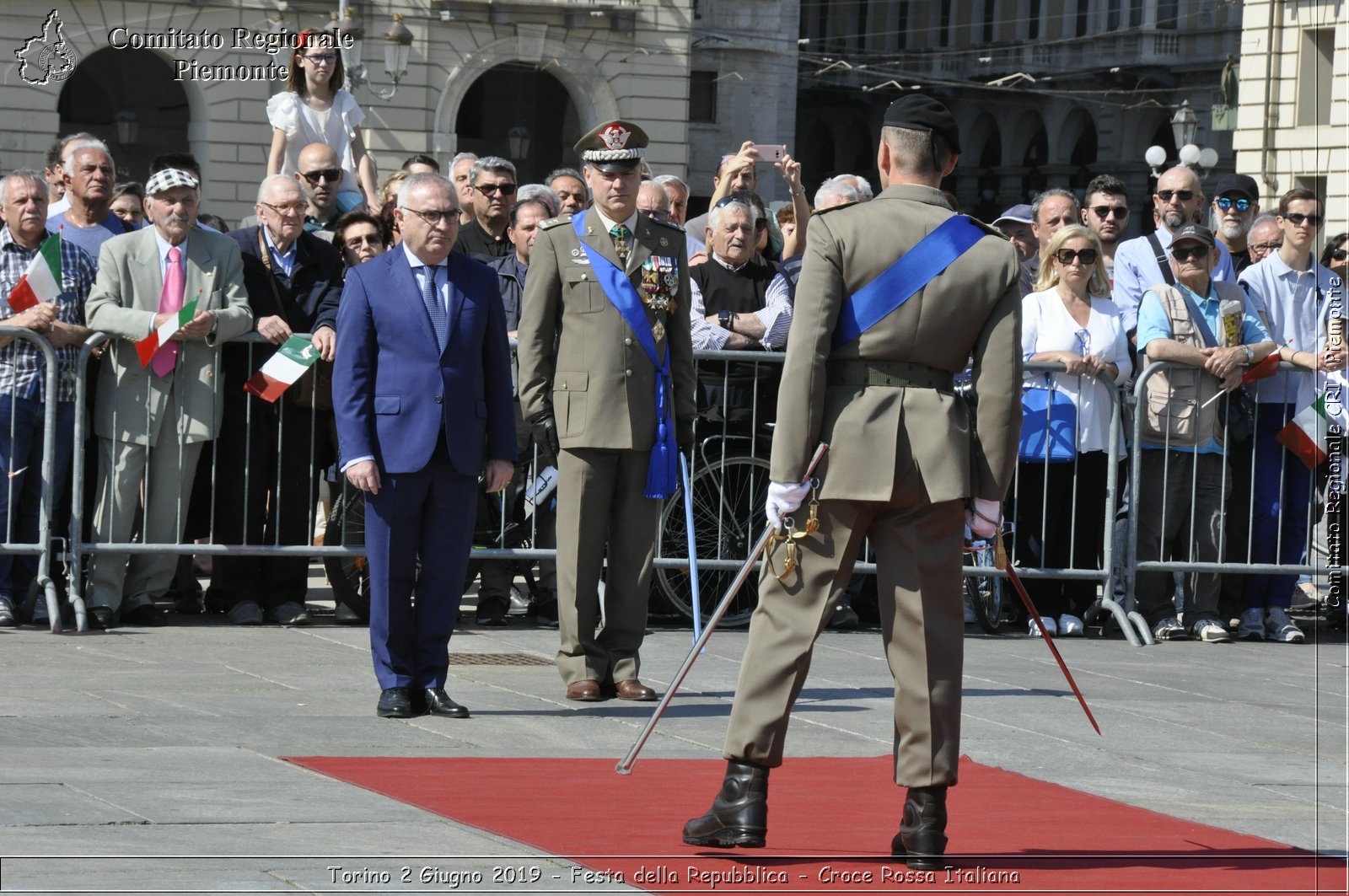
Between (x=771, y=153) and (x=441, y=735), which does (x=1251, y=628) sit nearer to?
(x=771, y=153)

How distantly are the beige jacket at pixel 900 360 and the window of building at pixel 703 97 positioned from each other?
47.1 metres

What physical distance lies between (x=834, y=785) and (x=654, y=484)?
6.66 feet

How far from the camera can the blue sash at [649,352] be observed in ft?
28.3

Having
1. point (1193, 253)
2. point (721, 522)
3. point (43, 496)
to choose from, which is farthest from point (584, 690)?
point (1193, 253)

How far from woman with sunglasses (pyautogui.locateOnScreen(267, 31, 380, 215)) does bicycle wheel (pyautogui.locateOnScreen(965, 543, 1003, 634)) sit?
447 centimetres

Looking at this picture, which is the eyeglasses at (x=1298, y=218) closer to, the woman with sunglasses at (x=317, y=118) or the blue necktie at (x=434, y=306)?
the woman with sunglasses at (x=317, y=118)

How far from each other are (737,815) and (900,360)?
1.32 m

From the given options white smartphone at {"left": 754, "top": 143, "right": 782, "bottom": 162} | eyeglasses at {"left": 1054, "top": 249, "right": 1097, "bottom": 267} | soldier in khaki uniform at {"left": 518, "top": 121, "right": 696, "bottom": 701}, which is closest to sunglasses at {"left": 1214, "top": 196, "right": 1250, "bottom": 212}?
eyeglasses at {"left": 1054, "top": 249, "right": 1097, "bottom": 267}

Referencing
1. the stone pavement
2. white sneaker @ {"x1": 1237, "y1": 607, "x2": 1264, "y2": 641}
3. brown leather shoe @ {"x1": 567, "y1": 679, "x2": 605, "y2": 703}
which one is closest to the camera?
the stone pavement

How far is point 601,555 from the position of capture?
8.77 m

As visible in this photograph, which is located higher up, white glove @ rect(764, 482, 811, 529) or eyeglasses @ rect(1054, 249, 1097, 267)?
eyeglasses @ rect(1054, 249, 1097, 267)

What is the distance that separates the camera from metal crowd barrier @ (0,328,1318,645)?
10164mm

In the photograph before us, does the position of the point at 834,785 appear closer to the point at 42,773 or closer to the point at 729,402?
the point at 42,773

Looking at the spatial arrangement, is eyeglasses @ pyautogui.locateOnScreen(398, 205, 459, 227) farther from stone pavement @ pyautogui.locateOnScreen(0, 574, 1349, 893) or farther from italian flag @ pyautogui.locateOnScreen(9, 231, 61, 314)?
italian flag @ pyautogui.locateOnScreen(9, 231, 61, 314)
